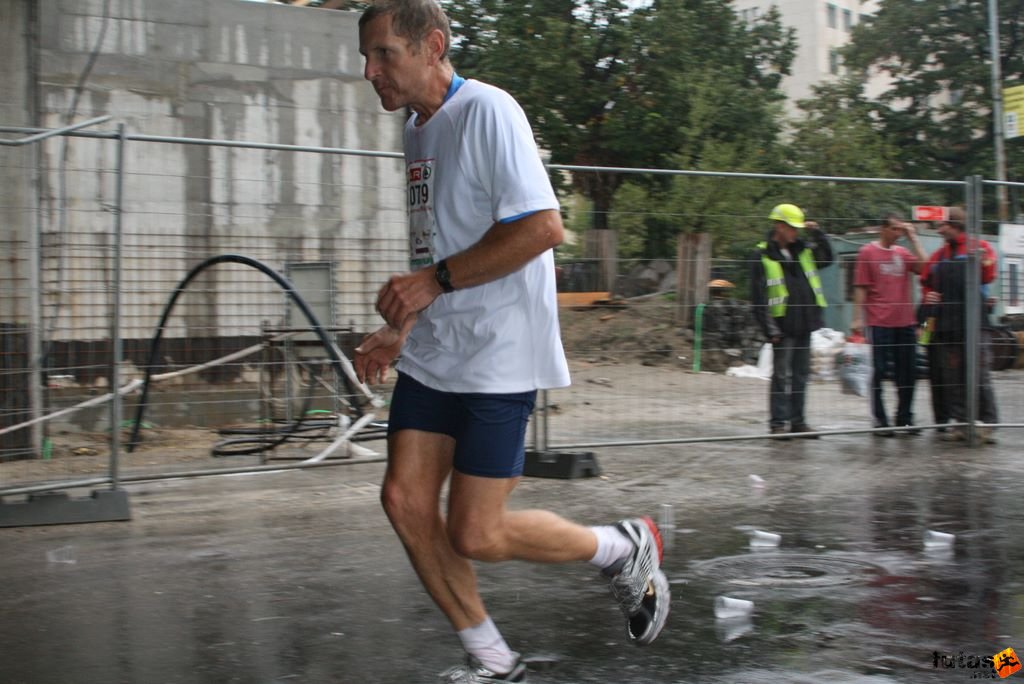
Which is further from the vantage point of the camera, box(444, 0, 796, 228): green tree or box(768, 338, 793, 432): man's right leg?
box(444, 0, 796, 228): green tree

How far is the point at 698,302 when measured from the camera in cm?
863

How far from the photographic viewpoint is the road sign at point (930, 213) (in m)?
9.16

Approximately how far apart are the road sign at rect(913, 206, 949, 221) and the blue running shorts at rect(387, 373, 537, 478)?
6709 mm

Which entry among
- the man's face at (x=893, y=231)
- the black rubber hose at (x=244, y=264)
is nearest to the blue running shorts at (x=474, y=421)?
the black rubber hose at (x=244, y=264)

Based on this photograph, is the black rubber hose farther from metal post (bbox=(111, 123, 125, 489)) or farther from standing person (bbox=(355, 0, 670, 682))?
standing person (bbox=(355, 0, 670, 682))

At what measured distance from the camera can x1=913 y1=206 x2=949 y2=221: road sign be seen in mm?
9164

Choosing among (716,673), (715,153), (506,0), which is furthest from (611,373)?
(506,0)

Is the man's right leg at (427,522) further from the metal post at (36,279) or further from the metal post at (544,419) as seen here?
the metal post at (544,419)

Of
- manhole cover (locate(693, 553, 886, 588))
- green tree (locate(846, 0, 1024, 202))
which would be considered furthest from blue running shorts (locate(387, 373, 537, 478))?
green tree (locate(846, 0, 1024, 202))

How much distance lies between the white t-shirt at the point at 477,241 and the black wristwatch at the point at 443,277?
10 centimetres

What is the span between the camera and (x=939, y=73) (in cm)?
3838

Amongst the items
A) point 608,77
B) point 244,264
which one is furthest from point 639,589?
point 608,77

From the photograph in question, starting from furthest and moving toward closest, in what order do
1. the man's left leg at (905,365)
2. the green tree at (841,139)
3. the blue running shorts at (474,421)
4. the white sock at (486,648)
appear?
the green tree at (841,139)
the man's left leg at (905,365)
the white sock at (486,648)
the blue running shorts at (474,421)

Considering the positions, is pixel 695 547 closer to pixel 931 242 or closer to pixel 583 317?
pixel 583 317
